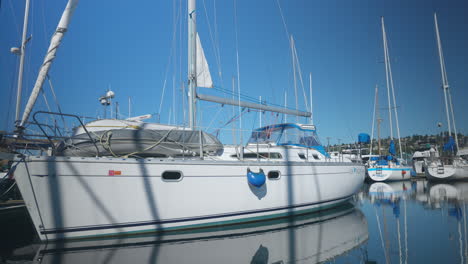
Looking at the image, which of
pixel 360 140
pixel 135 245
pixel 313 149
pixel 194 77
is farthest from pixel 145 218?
pixel 360 140

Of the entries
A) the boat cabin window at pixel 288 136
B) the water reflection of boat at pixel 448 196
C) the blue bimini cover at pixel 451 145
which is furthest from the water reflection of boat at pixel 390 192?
the blue bimini cover at pixel 451 145

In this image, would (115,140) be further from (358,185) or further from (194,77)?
(358,185)

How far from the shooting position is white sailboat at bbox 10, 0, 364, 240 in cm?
521

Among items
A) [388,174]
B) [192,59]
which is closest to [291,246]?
[192,59]

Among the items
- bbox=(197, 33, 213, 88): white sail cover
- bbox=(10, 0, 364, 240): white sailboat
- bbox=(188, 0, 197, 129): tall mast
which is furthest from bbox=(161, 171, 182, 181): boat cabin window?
bbox=(197, 33, 213, 88): white sail cover

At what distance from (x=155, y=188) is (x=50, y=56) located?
3792 mm

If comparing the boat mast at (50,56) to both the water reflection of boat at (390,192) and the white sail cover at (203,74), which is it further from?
the water reflection of boat at (390,192)

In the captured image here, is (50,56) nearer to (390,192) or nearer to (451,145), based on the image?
(390,192)

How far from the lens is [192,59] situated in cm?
825

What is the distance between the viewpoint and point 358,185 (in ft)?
35.2

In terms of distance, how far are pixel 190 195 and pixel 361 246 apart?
3.83m

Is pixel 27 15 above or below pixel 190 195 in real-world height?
above

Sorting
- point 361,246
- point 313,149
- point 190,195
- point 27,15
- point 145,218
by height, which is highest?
point 27,15

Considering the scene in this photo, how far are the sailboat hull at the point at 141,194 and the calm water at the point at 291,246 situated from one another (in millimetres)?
327
